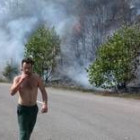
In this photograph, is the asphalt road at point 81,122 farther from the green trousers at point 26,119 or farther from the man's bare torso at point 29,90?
the man's bare torso at point 29,90

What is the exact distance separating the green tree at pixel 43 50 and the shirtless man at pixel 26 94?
2646cm

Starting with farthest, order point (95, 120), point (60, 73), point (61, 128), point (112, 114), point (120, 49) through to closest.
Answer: point (60, 73)
point (120, 49)
point (112, 114)
point (95, 120)
point (61, 128)

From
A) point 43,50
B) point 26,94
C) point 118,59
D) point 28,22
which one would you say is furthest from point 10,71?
point 26,94

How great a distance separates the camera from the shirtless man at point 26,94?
26.5ft

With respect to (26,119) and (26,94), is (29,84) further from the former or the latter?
(26,119)

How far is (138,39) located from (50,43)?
10723mm

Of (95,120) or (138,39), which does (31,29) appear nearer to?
(138,39)

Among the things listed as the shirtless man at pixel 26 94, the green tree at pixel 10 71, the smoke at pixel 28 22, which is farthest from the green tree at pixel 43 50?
the shirtless man at pixel 26 94

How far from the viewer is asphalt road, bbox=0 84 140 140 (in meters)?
10.8

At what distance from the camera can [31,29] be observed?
163 ft

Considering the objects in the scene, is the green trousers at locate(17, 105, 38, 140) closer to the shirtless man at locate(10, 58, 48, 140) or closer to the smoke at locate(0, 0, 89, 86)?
the shirtless man at locate(10, 58, 48, 140)

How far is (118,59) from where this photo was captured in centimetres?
2516

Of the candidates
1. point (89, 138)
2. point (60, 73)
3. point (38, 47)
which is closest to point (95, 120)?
point (89, 138)

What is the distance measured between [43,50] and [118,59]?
10411 mm
